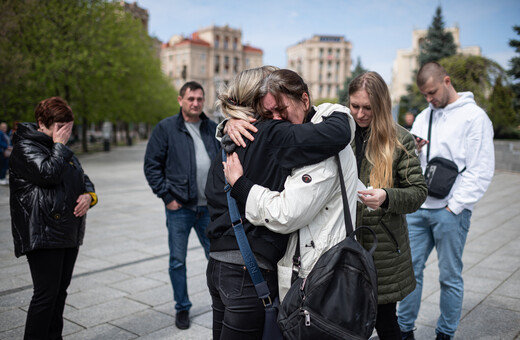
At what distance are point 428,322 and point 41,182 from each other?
3.36m

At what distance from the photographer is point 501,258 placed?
600 cm

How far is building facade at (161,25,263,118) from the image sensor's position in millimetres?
104500

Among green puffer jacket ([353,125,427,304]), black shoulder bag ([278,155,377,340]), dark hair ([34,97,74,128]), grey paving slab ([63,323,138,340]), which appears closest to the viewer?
black shoulder bag ([278,155,377,340])

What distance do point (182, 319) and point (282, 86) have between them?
2.72 m

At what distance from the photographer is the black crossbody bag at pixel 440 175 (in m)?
3.23

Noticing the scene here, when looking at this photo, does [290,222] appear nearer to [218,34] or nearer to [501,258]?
[501,258]

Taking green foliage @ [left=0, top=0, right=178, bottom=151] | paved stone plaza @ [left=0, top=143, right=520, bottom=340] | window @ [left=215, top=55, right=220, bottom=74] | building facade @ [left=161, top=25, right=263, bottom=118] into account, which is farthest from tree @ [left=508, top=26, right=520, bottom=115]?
window @ [left=215, top=55, right=220, bottom=74]

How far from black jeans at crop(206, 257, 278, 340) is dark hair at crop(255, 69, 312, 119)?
0.70 m

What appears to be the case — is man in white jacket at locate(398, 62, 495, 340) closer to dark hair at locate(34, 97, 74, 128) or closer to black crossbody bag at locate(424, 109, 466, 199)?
black crossbody bag at locate(424, 109, 466, 199)

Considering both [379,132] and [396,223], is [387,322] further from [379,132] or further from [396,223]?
[379,132]

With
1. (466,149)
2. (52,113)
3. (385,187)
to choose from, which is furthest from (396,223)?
(52,113)

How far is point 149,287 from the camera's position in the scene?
190 inches

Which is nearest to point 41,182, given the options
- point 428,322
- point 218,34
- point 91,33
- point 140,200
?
point 428,322

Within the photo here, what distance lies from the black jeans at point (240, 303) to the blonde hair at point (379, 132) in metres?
1.08
